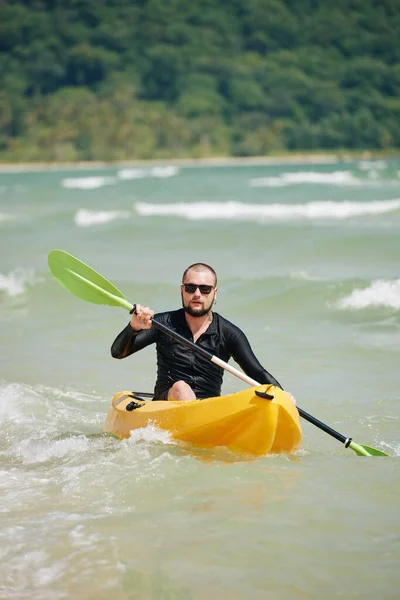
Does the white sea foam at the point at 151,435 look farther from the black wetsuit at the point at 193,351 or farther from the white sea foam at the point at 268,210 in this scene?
the white sea foam at the point at 268,210

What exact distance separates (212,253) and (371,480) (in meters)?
12.4

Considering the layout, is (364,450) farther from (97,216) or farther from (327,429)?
(97,216)

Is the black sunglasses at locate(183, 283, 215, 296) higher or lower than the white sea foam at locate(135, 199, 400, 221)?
lower

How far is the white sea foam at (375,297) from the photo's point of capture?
35.4 feet

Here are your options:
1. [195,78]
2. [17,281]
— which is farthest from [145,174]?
[195,78]

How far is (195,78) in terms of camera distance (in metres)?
144

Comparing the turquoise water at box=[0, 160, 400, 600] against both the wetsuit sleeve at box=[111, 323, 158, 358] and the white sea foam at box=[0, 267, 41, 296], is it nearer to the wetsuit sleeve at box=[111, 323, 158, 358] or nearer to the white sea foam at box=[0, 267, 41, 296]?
the white sea foam at box=[0, 267, 41, 296]

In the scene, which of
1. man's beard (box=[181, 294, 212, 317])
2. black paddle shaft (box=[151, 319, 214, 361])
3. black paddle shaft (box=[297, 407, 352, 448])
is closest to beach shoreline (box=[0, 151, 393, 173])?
man's beard (box=[181, 294, 212, 317])

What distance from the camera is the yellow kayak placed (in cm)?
498

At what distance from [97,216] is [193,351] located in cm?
2322

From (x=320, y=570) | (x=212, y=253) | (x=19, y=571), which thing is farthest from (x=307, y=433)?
(x=212, y=253)

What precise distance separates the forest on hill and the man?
107253mm

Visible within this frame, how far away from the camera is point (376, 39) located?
159250 mm

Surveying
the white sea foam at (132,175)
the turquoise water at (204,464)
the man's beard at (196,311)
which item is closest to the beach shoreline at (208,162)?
the white sea foam at (132,175)
